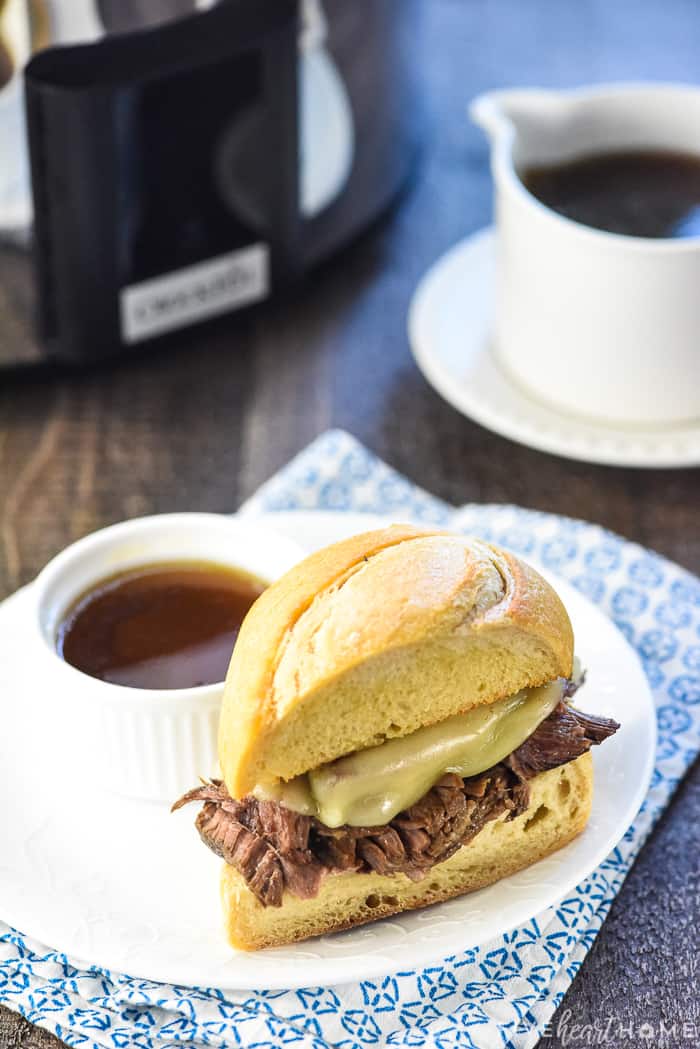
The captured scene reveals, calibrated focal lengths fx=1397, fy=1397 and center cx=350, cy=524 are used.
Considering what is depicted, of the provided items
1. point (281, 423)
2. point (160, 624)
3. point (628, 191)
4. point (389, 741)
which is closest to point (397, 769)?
point (389, 741)

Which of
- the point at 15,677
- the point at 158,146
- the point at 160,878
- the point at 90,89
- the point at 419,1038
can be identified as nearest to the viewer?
the point at 419,1038

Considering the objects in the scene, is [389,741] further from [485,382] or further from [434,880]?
[485,382]

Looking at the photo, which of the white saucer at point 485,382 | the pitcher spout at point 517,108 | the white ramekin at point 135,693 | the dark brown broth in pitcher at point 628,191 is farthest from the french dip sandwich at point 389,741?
the pitcher spout at point 517,108

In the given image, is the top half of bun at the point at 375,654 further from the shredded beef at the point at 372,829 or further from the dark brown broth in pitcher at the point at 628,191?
the dark brown broth in pitcher at the point at 628,191

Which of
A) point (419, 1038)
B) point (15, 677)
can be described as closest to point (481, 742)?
point (419, 1038)

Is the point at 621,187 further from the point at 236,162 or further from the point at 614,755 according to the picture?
the point at 614,755
